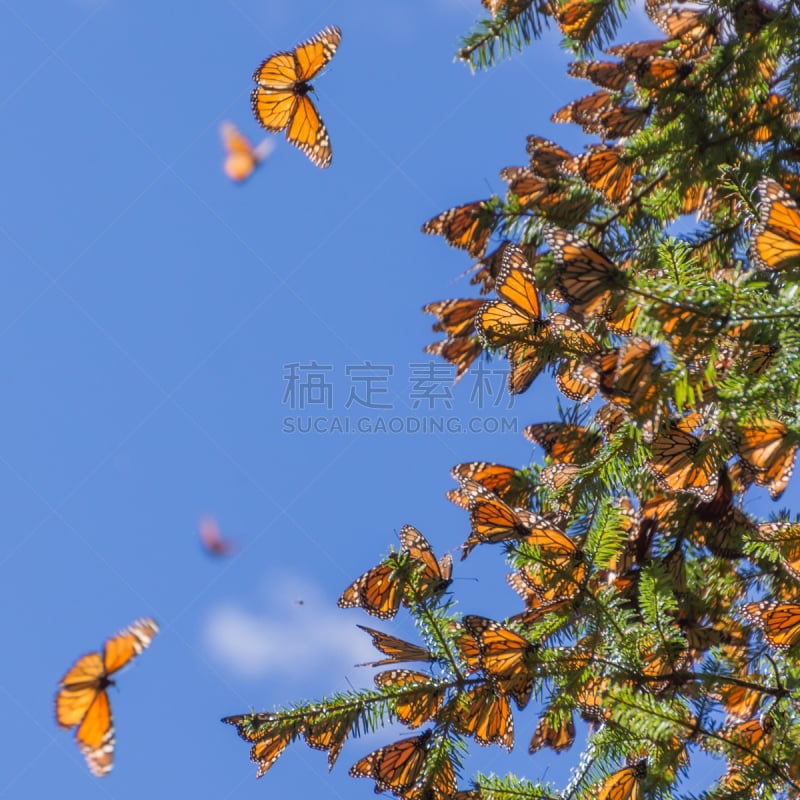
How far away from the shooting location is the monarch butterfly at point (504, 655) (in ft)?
4.38

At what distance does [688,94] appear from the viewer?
1911mm

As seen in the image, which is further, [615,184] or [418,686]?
[615,184]

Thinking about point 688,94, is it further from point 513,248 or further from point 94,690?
point 94,690

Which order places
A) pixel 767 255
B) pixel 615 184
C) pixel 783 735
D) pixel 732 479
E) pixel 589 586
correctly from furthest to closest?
pixel 615 184 → pixel 732 479 → pixel 589 586 → pixel 783 735 → pixel 767 255

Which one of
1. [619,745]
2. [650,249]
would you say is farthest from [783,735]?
[650,249]

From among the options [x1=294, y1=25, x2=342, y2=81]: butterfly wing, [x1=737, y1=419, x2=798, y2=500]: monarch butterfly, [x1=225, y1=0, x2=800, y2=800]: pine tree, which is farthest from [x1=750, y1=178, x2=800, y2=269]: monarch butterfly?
[x1=294, y1=25, x2=342, y2=81]: butterfly wing

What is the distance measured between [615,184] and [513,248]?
562 millimetres

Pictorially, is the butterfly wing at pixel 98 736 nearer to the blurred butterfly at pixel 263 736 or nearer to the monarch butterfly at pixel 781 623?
the blurred butterfly at pixel 263 736

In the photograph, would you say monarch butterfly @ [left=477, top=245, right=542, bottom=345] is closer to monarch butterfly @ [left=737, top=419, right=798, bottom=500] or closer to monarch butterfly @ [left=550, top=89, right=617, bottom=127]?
monarch butterfly @ [left=737, top=419, right=798, bottom=500]

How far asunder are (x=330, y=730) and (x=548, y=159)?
5.27 ft

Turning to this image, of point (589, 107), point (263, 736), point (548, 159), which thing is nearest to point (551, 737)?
point (263, 736)

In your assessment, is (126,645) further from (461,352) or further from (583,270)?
(583,270)

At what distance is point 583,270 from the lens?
1.03 m

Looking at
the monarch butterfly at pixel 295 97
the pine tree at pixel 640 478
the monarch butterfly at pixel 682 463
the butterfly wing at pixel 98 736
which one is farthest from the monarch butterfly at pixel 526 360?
the monarch butterfly at pixel 295 97
